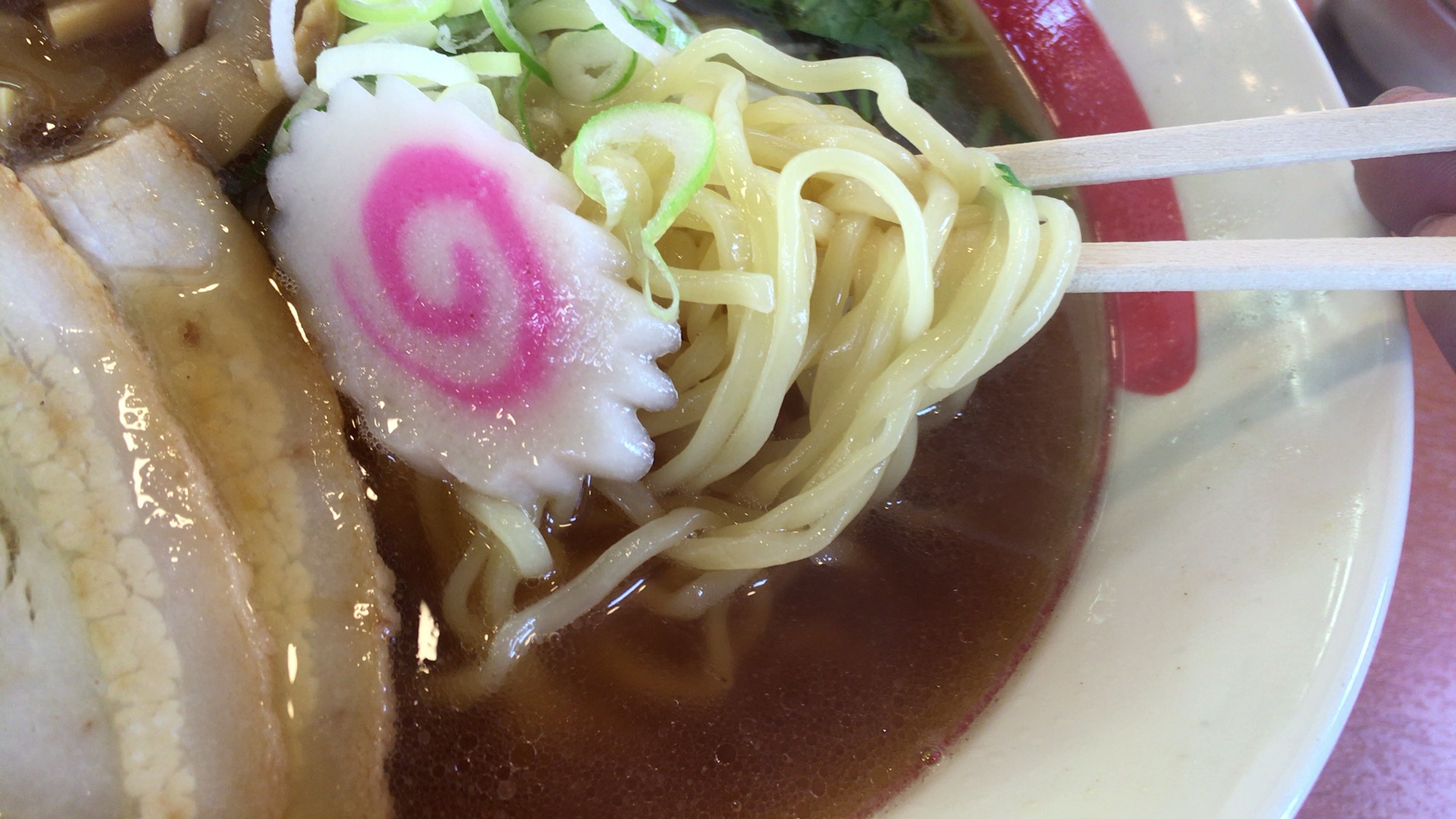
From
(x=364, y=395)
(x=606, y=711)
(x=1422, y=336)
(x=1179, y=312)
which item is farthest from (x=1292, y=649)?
(x=364, y=395)

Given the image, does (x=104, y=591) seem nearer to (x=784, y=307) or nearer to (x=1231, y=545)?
(x=784, y=307)

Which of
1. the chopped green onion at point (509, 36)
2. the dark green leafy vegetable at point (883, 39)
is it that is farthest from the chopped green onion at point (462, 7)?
the dark green leafy vegetable at point (883, 39)

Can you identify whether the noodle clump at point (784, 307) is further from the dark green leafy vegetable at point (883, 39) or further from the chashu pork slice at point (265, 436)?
the dark green leafy vegetable at point (883, 39)

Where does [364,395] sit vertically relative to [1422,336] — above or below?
above

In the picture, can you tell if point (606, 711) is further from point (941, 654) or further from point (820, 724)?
point (941, 654)

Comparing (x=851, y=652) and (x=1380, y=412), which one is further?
(x=851, y=652)

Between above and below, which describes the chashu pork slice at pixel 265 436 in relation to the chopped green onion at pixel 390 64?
below

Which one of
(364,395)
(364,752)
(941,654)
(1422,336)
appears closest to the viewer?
(364,752)
